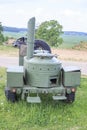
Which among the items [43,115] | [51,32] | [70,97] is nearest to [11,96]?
[43,115]

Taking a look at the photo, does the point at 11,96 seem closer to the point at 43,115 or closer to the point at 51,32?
the point at 43,115

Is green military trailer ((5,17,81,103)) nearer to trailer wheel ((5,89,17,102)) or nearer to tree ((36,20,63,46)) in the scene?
trailer wheel ((5,89,17,102))

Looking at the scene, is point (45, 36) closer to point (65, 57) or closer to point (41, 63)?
point (65, 57)

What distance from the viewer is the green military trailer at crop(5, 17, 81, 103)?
23.0ft

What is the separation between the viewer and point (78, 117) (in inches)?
273

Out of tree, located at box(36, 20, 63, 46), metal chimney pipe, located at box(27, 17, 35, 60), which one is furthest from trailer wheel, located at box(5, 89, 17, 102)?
tree, located at box(36, 20, 63, 46)

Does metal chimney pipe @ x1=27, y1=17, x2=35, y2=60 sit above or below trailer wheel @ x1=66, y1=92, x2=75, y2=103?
above

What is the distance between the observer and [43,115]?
680cm

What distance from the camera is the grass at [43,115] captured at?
638cm

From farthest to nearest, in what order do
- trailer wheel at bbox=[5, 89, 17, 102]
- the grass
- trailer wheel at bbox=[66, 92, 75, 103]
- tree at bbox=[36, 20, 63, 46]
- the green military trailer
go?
tree at bbox=[36, 20, 63, 46] < trailer wheel at bbox=[66, 92, 75, 103] < trailer wheel at bbox=[5, 89, 17, 102] < the green military trailer < the grass

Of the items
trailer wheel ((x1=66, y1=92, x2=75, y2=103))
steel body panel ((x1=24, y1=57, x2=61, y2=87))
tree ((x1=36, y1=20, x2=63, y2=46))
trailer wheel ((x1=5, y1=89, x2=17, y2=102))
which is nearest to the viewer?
steel body panel ((x1=24, y1=57, x2=61, y2=87))

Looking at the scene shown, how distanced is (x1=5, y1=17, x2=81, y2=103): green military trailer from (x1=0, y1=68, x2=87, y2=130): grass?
20cm

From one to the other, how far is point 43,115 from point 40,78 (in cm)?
79

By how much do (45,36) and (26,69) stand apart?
3324 centimetres
